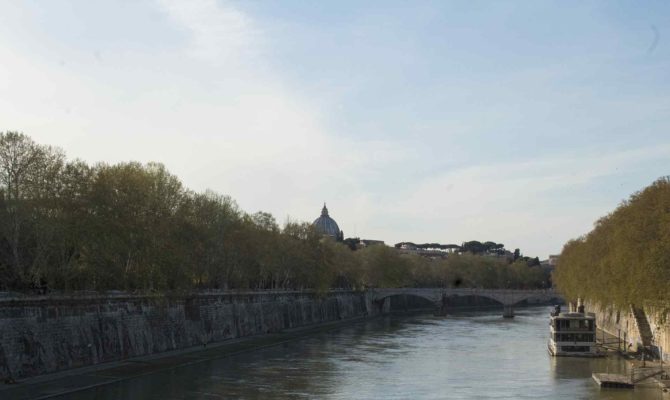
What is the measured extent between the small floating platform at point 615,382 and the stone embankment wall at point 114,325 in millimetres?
37682

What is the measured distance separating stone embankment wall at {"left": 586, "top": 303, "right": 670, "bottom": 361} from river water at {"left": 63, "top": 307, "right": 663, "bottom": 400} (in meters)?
3.70

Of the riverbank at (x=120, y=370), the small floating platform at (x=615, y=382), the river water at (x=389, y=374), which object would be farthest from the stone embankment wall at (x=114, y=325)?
the small floating platform at (x=615, y=382)

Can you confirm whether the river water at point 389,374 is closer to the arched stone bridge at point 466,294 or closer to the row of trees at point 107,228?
the row of trees at point 107,228

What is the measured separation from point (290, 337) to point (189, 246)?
69.5 ft

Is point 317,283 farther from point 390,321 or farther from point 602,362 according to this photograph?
point 602,362

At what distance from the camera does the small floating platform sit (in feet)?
170

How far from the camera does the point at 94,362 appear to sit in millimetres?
58531

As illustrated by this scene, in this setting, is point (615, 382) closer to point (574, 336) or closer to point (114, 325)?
point (574, 336)

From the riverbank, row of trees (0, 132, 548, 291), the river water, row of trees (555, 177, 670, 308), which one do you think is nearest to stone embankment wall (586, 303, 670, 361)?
row of trees (555, 177, 670, 308)

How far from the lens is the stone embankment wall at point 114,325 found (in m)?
50.9

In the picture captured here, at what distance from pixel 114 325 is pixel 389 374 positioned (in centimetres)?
2319

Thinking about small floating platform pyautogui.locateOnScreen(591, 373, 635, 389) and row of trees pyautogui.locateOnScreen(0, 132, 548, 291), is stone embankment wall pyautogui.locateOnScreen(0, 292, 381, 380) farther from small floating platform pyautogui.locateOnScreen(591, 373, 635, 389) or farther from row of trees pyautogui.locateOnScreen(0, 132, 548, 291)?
small floating platform pyautogui.locateOnScreen(591, 373, 635, 389)

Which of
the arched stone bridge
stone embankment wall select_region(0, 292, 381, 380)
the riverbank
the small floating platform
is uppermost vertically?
the arched stone bridge

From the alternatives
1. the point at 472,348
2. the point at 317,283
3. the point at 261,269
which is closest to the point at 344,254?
the point at 317,283
